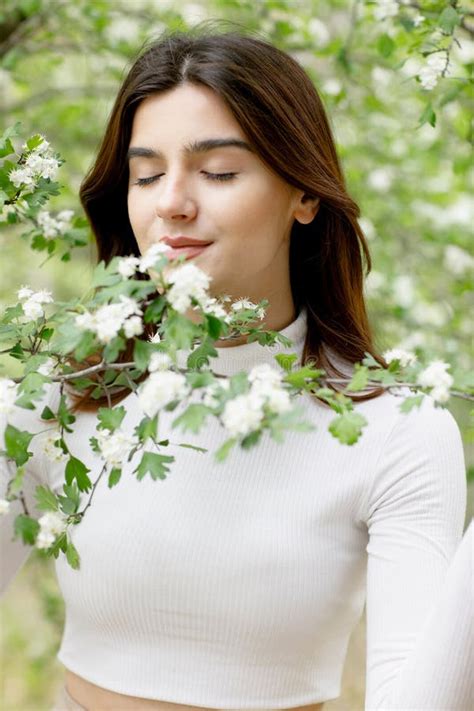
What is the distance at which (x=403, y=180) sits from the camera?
13.9 feet

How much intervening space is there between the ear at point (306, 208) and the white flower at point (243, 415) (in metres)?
0.86

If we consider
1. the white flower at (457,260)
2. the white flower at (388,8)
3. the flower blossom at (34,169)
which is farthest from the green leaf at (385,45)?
the white flower at (457,260)

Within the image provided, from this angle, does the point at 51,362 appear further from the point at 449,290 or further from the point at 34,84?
the point at 34,84

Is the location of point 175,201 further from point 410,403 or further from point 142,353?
point 410,403

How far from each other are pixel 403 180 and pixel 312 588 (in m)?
2.93

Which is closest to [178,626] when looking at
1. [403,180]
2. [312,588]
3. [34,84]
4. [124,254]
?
[312,588]

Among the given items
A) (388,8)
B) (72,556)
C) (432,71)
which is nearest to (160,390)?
(72,556)

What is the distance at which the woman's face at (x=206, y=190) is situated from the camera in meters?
1.56

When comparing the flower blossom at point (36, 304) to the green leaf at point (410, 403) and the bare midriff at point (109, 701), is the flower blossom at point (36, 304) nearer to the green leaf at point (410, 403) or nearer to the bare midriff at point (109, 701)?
the green leaf at point (410, 403)

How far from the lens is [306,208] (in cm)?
177

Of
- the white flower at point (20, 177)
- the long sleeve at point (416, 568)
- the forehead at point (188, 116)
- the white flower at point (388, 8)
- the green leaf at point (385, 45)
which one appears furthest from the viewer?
the green leaf at point (385, 45)

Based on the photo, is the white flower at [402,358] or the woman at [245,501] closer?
the white flower at [402,358]

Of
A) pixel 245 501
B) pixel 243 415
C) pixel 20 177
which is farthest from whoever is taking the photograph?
pixel 245 501

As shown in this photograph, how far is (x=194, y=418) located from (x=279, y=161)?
78cm
